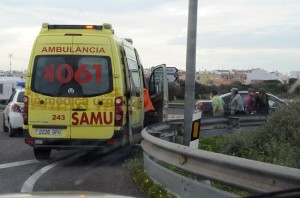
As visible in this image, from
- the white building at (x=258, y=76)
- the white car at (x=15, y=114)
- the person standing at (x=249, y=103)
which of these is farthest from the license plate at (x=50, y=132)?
the white building at (x=258, y=76)

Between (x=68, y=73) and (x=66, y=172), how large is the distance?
1910 mm

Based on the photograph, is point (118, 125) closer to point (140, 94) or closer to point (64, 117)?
point (64, 117)

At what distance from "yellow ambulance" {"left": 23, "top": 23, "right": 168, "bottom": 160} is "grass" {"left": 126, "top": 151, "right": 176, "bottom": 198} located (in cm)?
70

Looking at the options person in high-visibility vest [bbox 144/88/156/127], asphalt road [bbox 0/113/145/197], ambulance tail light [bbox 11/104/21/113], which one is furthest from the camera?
ambulance tail light [bbox 11/104/21/113]

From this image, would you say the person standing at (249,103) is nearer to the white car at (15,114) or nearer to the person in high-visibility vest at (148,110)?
the person in high-visibility vest at (148,110)

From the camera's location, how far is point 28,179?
851cm

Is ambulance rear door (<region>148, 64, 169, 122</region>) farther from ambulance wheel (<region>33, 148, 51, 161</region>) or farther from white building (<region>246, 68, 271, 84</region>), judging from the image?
white building (<region>246, 68, 271, 84</region>)

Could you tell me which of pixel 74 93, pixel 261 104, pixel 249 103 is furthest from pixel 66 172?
pixel 249 103

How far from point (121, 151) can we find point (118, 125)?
197 cm

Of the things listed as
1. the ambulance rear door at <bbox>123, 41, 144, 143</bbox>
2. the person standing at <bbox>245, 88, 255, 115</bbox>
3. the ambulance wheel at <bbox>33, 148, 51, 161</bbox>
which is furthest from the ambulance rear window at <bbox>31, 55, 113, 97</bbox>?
the person standing at <bbox>245, 88, 255, 115</bbox>

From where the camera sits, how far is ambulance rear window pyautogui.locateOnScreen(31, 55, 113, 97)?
10070mm

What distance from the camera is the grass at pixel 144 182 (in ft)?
Answer: 23.0

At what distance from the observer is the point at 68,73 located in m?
10.1

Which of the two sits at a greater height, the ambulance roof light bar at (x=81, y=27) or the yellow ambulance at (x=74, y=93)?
the ambulance roof light bar at (x=81, y=27)
